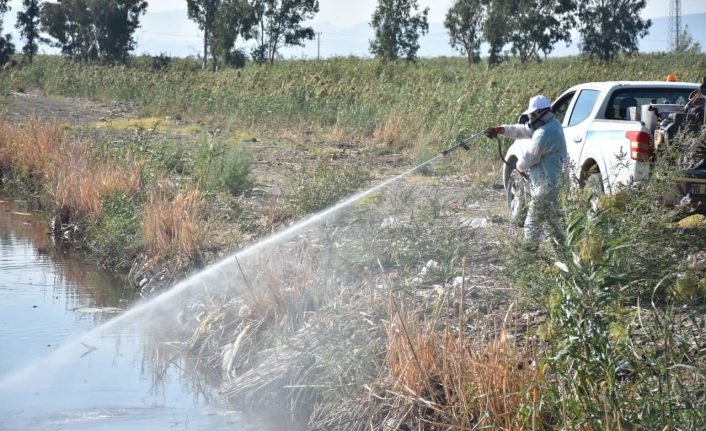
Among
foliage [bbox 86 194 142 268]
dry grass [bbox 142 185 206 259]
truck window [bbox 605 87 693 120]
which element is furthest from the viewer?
foliage [bbox 86 194 142 268]

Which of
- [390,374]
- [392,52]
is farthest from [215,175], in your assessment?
[392,52]

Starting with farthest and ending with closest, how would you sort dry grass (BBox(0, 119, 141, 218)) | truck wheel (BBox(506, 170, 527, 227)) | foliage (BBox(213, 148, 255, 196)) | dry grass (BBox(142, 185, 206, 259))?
foliage (BBox(213, 148, 255, 196)) → dry grass (BBox(0, 119, 141, 218)) → dry grass (BBox(142, 185, 206, 259)) → truck wheel (BBox(506, 170, 527, 227))

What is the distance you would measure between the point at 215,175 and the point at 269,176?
2781mm

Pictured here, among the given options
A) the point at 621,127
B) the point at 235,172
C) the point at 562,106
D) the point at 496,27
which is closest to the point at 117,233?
the point at 235,172

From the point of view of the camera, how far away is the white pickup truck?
775 centimetres

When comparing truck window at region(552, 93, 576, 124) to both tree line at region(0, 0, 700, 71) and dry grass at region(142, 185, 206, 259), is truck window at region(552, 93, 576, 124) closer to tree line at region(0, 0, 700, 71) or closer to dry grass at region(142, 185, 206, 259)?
dry grass at region(142, 185, 206, 259)

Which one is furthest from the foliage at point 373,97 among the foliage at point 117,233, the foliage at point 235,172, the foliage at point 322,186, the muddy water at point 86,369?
the muddy water at point 86,369

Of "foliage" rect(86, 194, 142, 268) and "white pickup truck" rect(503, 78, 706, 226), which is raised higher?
"white pickup truck" rect(503, 78, 706, 226)

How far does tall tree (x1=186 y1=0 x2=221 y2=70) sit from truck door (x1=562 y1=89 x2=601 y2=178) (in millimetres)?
55668

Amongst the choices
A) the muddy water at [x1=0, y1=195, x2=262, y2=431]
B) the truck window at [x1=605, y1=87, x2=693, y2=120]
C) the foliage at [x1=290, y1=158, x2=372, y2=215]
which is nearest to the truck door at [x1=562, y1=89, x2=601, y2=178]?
the truck window at [x1=605, y1=87, x2=693, y2=120]

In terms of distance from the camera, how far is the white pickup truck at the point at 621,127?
7.75 metres

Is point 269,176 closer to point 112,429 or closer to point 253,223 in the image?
point 253,223

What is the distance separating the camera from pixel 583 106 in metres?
9.57

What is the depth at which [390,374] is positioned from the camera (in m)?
5.59
